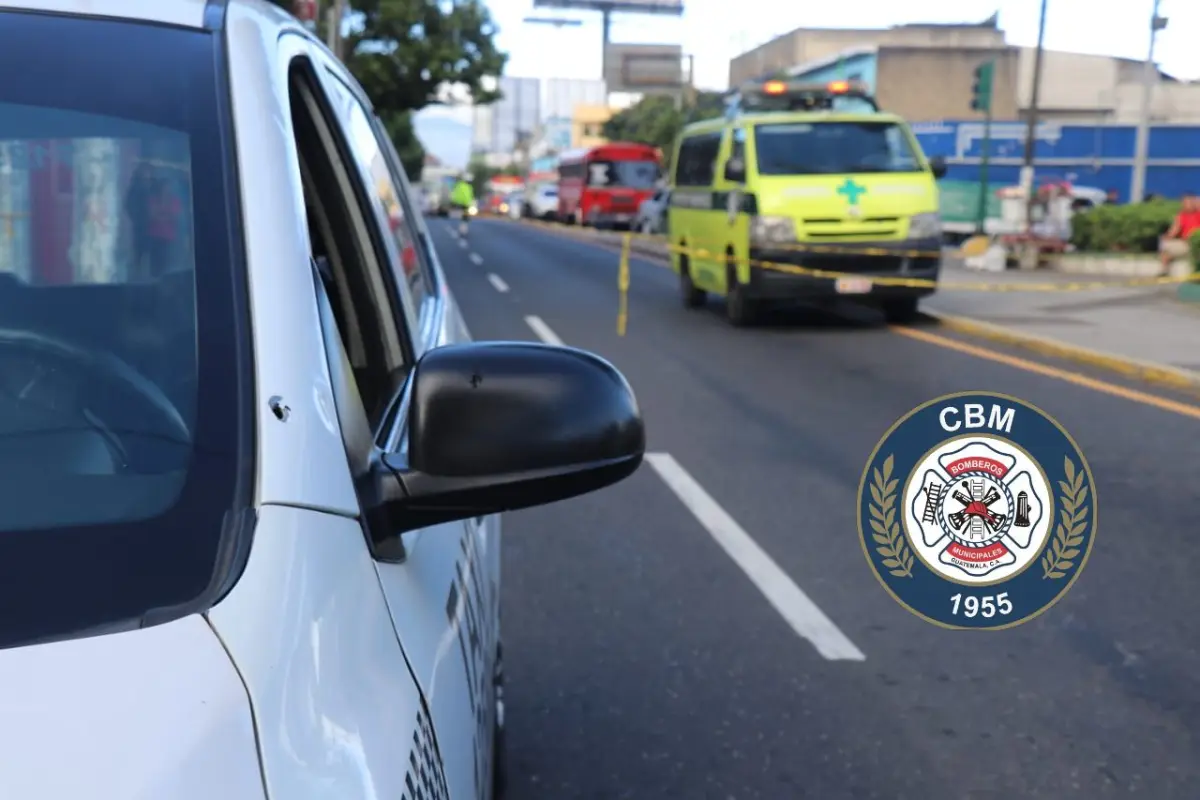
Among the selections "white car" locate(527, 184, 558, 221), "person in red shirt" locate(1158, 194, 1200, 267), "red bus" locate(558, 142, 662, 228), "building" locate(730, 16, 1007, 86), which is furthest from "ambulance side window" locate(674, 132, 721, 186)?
"building" locate(730, 16, 1007, 86)

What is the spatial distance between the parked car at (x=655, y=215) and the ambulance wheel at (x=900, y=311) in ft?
63.3

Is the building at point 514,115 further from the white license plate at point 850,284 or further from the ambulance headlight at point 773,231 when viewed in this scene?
the white license plate at point 850,284

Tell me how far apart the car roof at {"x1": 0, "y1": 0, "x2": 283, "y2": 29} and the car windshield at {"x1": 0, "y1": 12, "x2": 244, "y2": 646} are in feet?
0.07

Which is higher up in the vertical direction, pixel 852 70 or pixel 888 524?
pixel 852 70

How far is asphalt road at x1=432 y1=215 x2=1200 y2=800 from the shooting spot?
3838 millimetres

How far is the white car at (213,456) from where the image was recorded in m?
1.22

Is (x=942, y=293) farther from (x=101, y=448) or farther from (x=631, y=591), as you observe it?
(x=101, y=448)

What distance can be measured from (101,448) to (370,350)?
113 centimetres

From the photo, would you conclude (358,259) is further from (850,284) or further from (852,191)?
(852,191)

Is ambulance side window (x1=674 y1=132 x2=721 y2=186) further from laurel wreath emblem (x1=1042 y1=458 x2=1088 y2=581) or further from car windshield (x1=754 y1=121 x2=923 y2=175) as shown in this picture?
laurel wreath emblem (x1=1042 y1=458 x2=1088 y2=581)

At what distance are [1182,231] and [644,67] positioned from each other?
35.3 m

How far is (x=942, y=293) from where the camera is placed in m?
18.4

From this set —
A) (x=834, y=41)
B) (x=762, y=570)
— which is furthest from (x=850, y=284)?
(x=834, y=41)

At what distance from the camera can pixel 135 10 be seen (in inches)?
79.4
